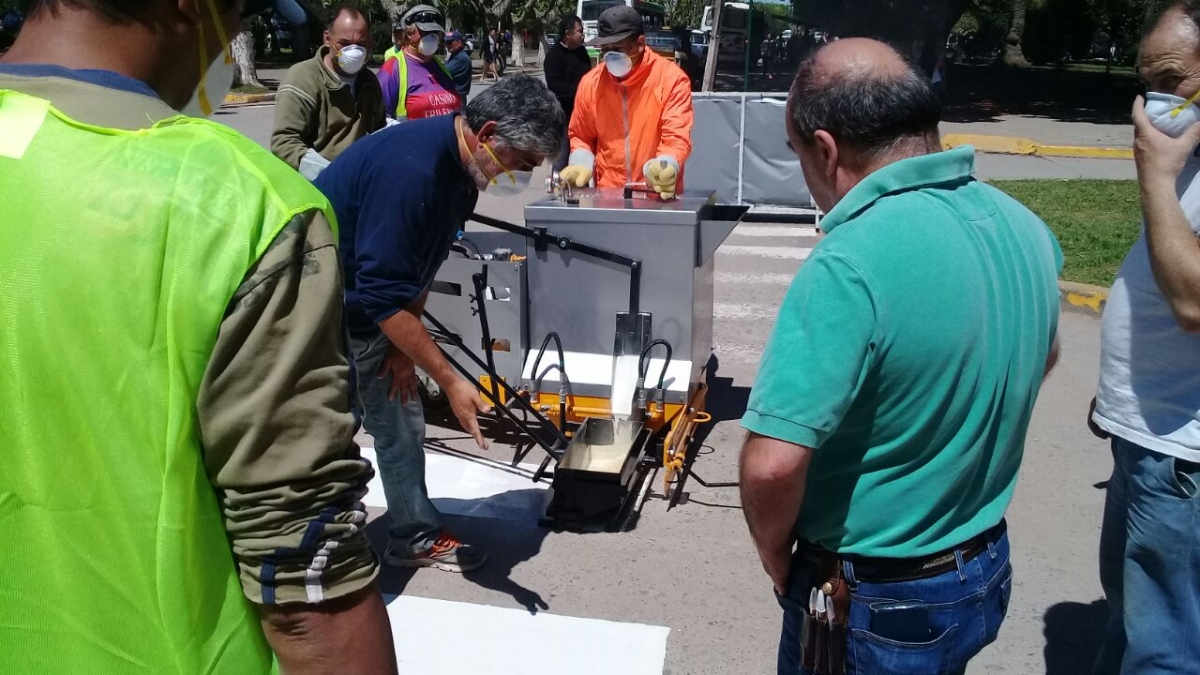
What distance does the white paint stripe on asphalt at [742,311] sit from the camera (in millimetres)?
7598

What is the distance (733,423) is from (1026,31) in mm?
43270

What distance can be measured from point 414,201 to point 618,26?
124 inches

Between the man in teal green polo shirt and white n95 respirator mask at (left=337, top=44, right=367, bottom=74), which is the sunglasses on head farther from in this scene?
the man in teal green polo shirt

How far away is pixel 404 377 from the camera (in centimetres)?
371

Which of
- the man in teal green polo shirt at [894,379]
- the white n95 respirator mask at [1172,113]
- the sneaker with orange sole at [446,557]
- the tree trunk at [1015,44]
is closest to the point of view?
the man in teal green polo shirt at [894,379]

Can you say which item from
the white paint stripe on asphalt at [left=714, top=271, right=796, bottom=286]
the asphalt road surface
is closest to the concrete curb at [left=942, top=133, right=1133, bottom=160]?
the white paint stripe on asphalt at [left=714, top=271, right=796, bottom=286]

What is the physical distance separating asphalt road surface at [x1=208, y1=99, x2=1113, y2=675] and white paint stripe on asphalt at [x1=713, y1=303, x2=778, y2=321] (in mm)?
2131

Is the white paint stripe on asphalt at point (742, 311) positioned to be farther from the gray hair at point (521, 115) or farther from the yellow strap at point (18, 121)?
the yellow strap at point (18, 121)

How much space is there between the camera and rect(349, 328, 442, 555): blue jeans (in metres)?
3.65

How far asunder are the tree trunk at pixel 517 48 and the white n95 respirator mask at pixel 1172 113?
44318 mm

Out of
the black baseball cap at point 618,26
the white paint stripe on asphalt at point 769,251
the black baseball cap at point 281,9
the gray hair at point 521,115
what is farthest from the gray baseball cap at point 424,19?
the black baseball cap at point 281,9

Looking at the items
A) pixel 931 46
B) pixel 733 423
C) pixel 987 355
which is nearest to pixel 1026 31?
pixel 931 46

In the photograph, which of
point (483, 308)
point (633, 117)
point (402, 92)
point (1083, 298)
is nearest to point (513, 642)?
point (483, 308)

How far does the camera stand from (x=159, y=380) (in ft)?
3.63
